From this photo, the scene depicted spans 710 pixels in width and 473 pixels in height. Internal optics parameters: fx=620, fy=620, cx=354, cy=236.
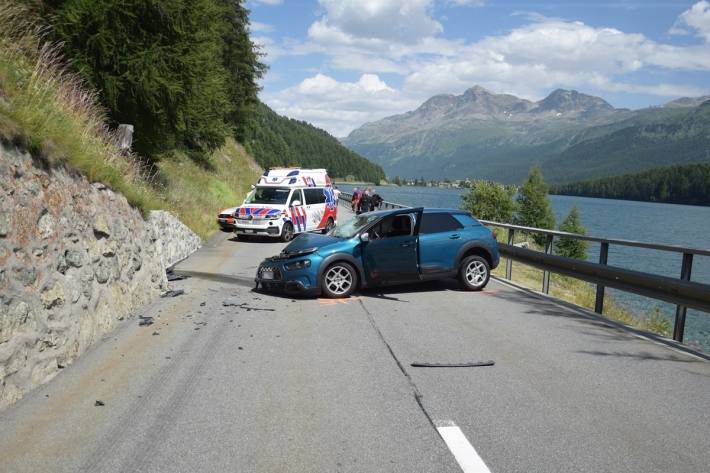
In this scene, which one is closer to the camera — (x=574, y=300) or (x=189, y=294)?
(x=189, y=294)

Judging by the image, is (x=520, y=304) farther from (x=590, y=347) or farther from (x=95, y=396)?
(x=95, y=396)

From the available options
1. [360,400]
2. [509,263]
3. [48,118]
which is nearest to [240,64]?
[509,263]

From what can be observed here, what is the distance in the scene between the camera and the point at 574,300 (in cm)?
1334

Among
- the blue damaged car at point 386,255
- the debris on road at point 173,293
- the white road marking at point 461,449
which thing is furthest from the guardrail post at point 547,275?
the white road marking at point 461,449

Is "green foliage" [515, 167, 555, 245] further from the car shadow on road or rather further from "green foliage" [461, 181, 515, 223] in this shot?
the car shadow on road

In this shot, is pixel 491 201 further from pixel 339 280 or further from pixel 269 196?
pixel 339 280

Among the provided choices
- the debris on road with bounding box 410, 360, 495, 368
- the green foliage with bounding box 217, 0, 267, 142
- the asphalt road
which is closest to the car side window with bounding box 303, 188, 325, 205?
the asphalt road

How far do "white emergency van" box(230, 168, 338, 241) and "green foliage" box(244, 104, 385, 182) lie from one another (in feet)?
312

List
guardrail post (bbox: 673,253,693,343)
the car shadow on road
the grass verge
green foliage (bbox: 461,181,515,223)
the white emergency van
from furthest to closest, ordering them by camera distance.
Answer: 1. green foliage (bbox: 461,181,515,223)
2. the car shadow on road
3. the white emergency van
4. the grass verge
5. guardrail post (bbox: 673,253,693,343)

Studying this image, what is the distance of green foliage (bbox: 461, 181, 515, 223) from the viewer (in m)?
65.5

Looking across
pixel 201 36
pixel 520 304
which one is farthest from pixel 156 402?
pixel 201 36

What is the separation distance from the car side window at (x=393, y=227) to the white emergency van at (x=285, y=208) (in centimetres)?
1034

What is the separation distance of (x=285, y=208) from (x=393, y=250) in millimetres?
11209

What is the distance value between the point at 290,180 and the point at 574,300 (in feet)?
45.8
